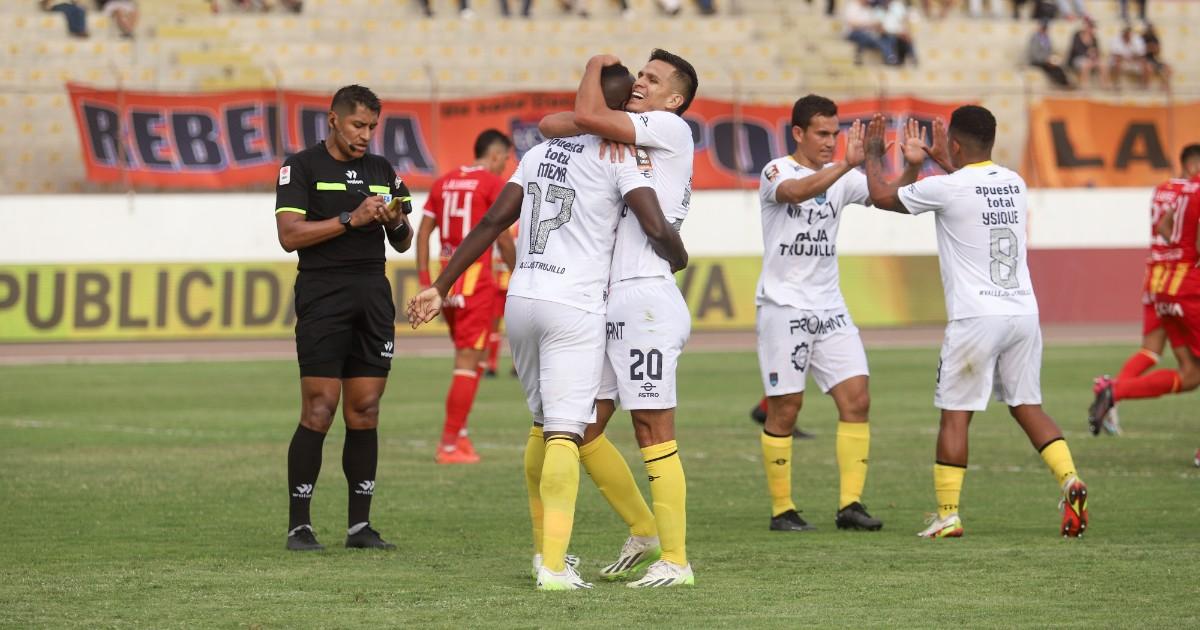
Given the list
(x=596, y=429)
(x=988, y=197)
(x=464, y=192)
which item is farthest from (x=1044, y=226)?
(x=596, y=429)

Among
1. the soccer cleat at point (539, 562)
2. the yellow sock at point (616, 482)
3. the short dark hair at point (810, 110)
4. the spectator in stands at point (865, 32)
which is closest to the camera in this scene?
the soccer cleat at point (539, 562)

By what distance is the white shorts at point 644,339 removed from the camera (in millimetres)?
7180

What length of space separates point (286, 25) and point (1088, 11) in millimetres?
17201

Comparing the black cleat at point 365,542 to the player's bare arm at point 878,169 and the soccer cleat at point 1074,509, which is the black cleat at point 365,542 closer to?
the player's bare arm at point 878,169

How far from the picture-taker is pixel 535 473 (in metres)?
7.62

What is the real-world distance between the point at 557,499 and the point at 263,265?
18.9m

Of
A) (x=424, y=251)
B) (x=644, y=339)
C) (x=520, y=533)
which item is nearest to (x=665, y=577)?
(x=644, y=339)

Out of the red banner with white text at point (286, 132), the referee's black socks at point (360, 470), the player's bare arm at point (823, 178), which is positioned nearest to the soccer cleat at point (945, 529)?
the player's bare arm at point (823, 178)

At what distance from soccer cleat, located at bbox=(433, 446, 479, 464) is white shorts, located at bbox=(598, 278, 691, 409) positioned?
5525mm

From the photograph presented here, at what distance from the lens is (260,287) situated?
25344 mm

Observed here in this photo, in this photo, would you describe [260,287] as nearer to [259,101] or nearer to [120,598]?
[259,101]

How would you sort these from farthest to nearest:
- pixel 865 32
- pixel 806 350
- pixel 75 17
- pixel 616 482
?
pixel 865 32, pixel 75 17, pixel 806 350, pixel 616 482

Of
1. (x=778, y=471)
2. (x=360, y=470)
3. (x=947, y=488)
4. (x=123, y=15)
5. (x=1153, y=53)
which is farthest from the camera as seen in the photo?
(x=1153, y=53)

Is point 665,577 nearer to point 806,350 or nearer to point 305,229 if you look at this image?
point 305,229
